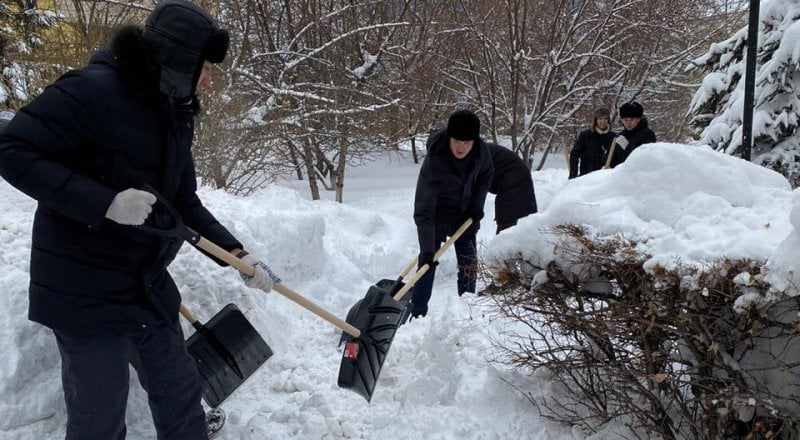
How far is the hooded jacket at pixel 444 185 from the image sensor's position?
4.34 metres

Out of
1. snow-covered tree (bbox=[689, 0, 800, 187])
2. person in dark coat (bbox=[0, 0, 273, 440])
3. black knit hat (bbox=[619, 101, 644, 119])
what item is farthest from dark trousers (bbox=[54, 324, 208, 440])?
snow-covered tree (bbox=[689, 0, 800, 187])

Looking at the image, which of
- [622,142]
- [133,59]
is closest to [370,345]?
[133,59]

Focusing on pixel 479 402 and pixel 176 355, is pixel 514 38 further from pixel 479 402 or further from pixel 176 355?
pixel 176 355

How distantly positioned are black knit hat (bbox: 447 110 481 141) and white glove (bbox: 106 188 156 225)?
8.71 feet

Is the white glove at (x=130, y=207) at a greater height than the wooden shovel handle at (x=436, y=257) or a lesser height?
greater

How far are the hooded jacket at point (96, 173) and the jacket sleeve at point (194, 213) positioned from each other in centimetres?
30

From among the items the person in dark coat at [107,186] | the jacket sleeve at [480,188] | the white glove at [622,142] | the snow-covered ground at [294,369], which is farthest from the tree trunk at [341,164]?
the person in dark coat at [107,186]

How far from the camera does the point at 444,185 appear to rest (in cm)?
444

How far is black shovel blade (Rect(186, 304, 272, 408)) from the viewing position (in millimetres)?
2766

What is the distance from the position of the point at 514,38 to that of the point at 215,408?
1044cm

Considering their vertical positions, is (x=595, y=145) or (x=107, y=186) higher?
(x=107, y=186)

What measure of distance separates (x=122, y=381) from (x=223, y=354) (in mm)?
836

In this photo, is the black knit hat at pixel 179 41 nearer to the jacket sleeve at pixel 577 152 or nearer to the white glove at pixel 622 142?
the white glove at pixel 622 142

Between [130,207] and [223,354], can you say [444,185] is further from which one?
[130,207]
